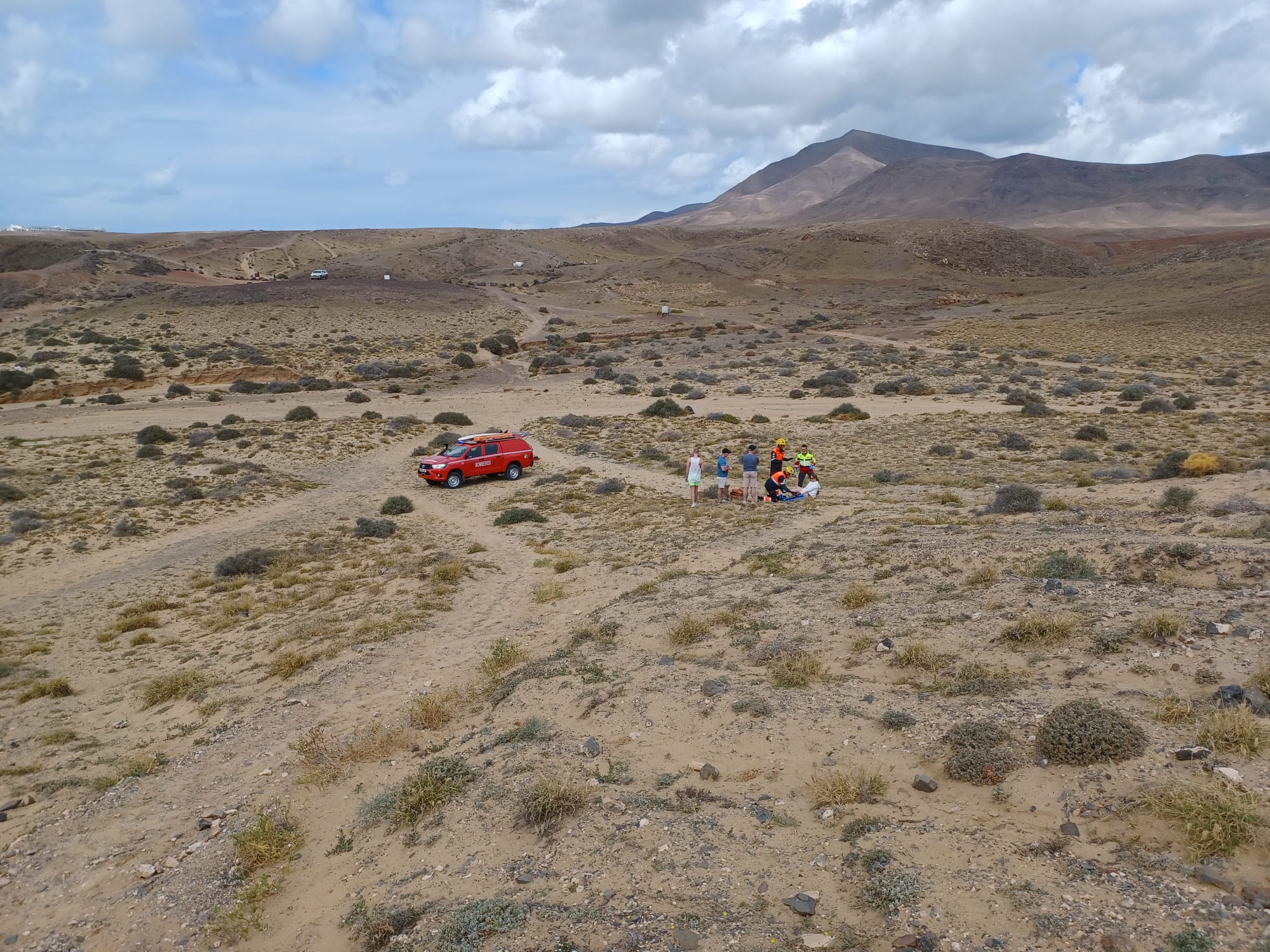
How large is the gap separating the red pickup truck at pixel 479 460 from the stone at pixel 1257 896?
2284 cm

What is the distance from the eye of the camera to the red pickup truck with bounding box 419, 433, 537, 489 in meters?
24.9

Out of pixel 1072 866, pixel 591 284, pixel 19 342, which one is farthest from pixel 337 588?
pixel 591 284

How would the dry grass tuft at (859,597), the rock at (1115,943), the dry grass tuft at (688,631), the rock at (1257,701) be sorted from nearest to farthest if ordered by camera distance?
the rock at (1115,943) → the rock at (1257,701) → the dry grass tuft at (688,631) → the dry grass tuft at (859,597)

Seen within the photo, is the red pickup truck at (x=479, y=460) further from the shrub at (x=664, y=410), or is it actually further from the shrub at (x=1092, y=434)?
the shrub at (x=1092, y=434)

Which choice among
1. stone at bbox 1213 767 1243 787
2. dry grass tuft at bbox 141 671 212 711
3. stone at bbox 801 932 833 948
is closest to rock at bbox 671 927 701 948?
stone at bbox 801 932 833 948

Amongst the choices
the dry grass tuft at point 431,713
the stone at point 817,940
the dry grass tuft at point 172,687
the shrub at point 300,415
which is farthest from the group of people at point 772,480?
the shrub at point 300,415

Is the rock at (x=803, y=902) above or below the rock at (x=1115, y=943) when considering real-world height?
below

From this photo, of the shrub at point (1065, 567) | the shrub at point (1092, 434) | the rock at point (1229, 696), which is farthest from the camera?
the shrub at point (1092, 434)

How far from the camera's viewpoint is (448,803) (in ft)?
23.2

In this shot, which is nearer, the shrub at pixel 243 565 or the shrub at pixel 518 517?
the shrub at pixel 243 565

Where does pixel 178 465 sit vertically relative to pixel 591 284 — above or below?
below

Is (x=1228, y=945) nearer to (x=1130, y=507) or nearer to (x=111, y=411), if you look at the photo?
(x=1130, y=507)

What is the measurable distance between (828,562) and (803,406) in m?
26.2

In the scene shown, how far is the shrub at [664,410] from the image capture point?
36156 millimetres
